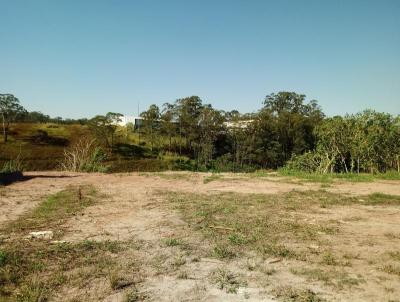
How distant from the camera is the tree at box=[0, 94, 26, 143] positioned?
57.7 metres

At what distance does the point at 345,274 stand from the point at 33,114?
298 ft

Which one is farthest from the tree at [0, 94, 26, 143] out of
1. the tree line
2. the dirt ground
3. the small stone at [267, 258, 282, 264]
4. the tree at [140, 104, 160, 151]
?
the small stone at [267, 258, 282, 264]

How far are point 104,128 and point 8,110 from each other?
1600cm

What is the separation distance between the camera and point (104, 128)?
5759 centimetres

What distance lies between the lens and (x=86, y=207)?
28.8 feet

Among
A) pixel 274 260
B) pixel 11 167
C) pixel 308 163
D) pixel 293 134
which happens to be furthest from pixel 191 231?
pixel 293 134

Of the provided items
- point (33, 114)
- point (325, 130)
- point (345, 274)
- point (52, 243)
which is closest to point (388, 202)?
point (345, 274)

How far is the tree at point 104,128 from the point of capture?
5705 cm

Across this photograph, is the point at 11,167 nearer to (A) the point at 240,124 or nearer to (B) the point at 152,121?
(A) the point at 240,124

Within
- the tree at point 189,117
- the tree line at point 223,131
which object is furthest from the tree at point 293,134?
the tree at point 189,117

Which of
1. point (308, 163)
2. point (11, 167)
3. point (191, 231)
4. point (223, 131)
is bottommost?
point (191, 231)

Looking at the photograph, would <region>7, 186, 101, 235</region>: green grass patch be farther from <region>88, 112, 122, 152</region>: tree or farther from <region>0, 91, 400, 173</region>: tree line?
<region>88, 112, 122, 152</region>: tree

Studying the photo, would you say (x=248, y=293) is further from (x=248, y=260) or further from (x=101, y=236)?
(x=101, y=236)

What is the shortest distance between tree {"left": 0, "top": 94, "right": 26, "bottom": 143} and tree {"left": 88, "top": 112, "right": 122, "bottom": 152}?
12.1 meters
